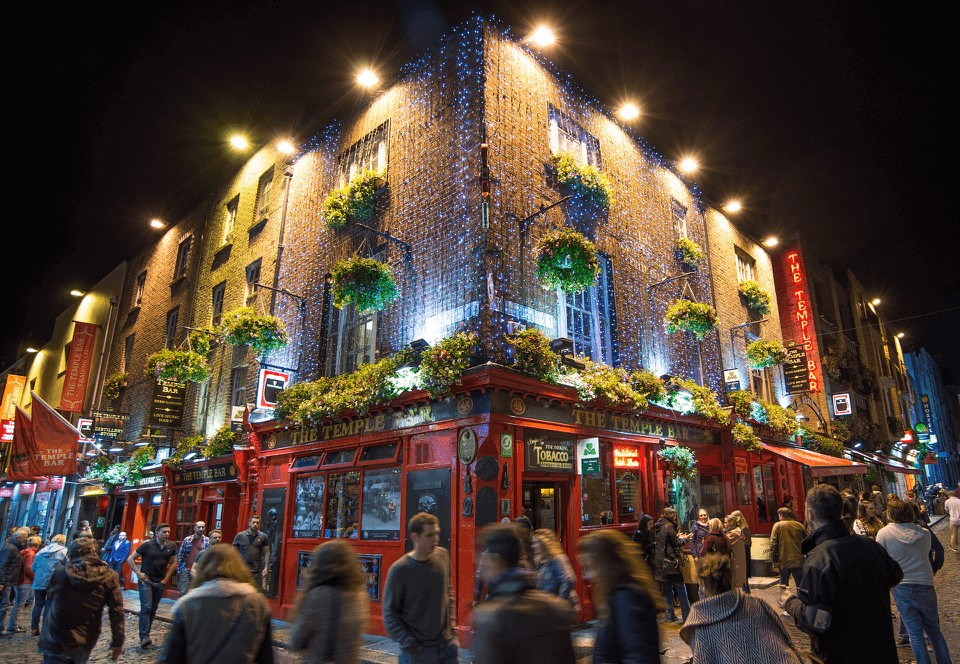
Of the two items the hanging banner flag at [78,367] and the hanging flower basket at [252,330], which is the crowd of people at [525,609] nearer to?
the hanging flower basket at [252,330]

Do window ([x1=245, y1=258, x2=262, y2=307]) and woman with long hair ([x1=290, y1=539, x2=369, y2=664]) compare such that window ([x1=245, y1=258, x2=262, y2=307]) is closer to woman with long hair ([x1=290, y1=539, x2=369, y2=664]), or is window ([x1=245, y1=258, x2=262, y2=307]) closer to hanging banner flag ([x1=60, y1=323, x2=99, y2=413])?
hanging banner flag ([x1=60, y1=323, x2=99, y2=413])

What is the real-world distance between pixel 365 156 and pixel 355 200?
6.13 feet

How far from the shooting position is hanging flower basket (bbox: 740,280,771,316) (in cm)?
2083

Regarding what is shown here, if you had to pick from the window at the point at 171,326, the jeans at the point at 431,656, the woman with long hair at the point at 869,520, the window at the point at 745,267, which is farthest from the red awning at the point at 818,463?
the window at the point at 171,326

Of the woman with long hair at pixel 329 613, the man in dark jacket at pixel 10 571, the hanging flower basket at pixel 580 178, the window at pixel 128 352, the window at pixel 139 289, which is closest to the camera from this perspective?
the woman with long hair at pixel 329 613

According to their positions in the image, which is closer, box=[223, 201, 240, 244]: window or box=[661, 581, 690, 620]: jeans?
box=[661, 581, 690, 620]: jeans

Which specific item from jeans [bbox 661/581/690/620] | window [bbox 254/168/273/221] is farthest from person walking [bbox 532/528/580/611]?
window [bbox 254/168/273/221]

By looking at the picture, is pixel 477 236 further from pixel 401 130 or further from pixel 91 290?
pixel 91 290

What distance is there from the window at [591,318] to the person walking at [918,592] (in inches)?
288

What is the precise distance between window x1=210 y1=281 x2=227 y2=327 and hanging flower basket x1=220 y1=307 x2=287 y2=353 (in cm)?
506

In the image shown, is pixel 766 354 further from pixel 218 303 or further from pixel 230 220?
pixel 230 220

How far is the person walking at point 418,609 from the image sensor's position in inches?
184

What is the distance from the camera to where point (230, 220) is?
20.8 metres

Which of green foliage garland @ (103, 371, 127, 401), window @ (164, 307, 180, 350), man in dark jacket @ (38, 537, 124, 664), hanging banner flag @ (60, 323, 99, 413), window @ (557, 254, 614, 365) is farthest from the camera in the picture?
hanging banner flag @ (60, 323, 99, 413)
